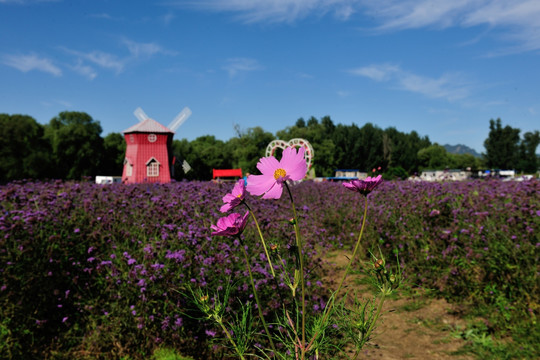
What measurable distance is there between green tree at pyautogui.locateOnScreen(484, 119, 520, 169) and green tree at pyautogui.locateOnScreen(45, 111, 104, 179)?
5565 cm

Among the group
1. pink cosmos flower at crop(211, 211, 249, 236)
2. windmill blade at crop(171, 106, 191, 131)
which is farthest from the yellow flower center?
windmill blade at crop(171, 106, 191, 131)

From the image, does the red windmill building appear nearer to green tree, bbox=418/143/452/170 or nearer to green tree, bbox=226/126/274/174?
green tree, bbox=226/126/274/174

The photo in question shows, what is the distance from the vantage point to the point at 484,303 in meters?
4.23

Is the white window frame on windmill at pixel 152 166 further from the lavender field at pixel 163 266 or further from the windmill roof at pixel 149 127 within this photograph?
the lavender field at pixel 163 266

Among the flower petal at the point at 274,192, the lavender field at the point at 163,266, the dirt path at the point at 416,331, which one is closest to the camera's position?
the flower petal at the point at 274,192

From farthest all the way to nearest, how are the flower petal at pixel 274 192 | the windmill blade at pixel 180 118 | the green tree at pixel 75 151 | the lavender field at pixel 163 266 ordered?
the green tree at pixel 75 151 < the windmill blade at pixel 180 118 < the lavender field at pixel 163 266 < the flower petal at pixel 274 192

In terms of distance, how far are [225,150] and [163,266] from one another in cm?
4752

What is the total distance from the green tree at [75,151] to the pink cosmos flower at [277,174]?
39461 millimetres

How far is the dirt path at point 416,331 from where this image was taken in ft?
12.0

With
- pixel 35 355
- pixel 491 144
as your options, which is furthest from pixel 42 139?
pixel 491 144

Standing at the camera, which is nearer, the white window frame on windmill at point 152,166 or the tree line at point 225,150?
the white window frame on windmill at point 152,166

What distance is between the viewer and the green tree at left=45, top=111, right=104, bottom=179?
37.7 m

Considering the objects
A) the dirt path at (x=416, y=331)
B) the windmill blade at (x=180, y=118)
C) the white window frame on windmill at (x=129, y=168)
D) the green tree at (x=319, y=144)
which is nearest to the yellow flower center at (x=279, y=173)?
the dirt path at (x=416, y=331)

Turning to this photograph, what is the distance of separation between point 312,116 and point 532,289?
55.5 meters
